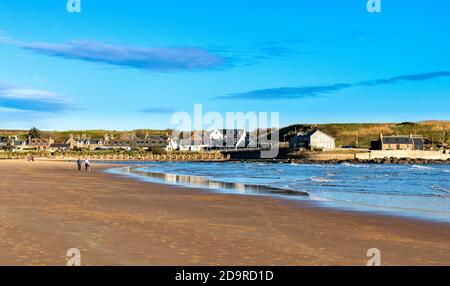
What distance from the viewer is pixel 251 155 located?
156 metres

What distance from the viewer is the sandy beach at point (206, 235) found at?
10.2 m

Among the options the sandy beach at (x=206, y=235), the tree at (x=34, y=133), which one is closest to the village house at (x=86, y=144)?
the tree at (x=34, y=133)

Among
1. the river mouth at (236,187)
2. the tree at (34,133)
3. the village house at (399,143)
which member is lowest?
the river mouth at (236,187)

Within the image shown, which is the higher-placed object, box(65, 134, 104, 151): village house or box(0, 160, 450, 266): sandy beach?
box(65, 134, 104, 151): village house

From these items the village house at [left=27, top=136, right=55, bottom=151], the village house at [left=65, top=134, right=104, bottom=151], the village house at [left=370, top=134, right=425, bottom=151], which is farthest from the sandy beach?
the village house at [left=27, top=136, right=55, bottom=151]

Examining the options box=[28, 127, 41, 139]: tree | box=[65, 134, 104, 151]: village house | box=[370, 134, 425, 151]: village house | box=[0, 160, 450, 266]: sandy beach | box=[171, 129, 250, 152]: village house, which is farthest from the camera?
box=[28, 127, 41, 139]: tree

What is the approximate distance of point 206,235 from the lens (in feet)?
43.1

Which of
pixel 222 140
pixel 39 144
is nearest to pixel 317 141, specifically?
pixel 222 140

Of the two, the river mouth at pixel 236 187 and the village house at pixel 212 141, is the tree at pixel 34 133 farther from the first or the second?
the river mouth at pixel 236 187

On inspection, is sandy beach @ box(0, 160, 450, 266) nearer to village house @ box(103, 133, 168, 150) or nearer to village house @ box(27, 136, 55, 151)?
village house @ box(103, 133, 168, 150)

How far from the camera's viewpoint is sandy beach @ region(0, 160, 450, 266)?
10234 mm
